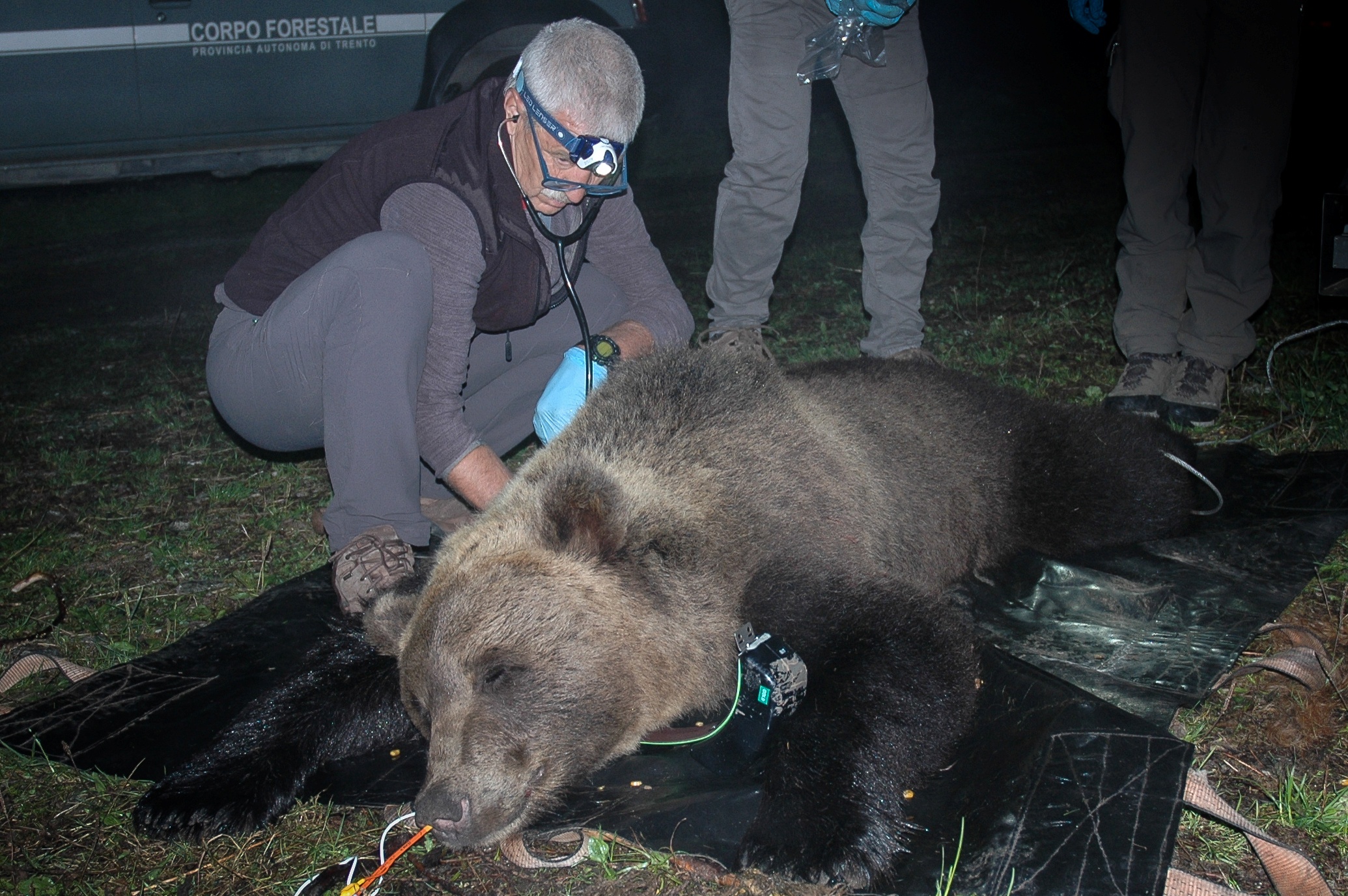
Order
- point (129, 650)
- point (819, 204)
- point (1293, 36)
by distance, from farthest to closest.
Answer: point (819, 204) < point (1293, 36) < point (129, 650)

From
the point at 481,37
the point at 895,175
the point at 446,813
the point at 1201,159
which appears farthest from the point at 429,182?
the point at 481,37

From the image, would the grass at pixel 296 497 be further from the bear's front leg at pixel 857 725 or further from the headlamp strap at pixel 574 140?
the headlamp strap at pixel 574 140

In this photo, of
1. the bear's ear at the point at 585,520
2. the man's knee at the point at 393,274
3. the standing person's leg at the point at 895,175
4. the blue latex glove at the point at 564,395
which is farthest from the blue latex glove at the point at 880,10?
the bear's ear at the point at 585,520

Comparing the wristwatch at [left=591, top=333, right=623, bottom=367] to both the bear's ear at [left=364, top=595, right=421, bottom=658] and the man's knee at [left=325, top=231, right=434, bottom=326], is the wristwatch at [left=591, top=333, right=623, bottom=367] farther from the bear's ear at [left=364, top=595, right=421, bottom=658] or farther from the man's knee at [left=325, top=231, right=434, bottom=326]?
the bear's ear at [left=364, top=595, right=421, bottom=658]

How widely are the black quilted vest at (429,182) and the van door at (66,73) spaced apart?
278 inches

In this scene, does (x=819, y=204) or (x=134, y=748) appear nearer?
(x=134, y=748)

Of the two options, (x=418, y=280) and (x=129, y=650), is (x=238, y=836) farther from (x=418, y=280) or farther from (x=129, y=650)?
(x=418, y=280)

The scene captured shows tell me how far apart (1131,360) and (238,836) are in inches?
190

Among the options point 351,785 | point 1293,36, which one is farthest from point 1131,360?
point 351,785

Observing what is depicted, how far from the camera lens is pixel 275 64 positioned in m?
10.2

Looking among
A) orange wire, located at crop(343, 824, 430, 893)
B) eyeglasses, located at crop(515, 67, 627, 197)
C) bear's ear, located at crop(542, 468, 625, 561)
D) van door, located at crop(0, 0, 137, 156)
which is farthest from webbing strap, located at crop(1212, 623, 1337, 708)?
van door, located at crop(0, 0, 137, 156)

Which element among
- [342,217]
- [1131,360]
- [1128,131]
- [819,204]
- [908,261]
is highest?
[1128,131]

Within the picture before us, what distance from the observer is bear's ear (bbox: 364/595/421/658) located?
130 inches

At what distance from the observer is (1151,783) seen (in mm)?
2566
